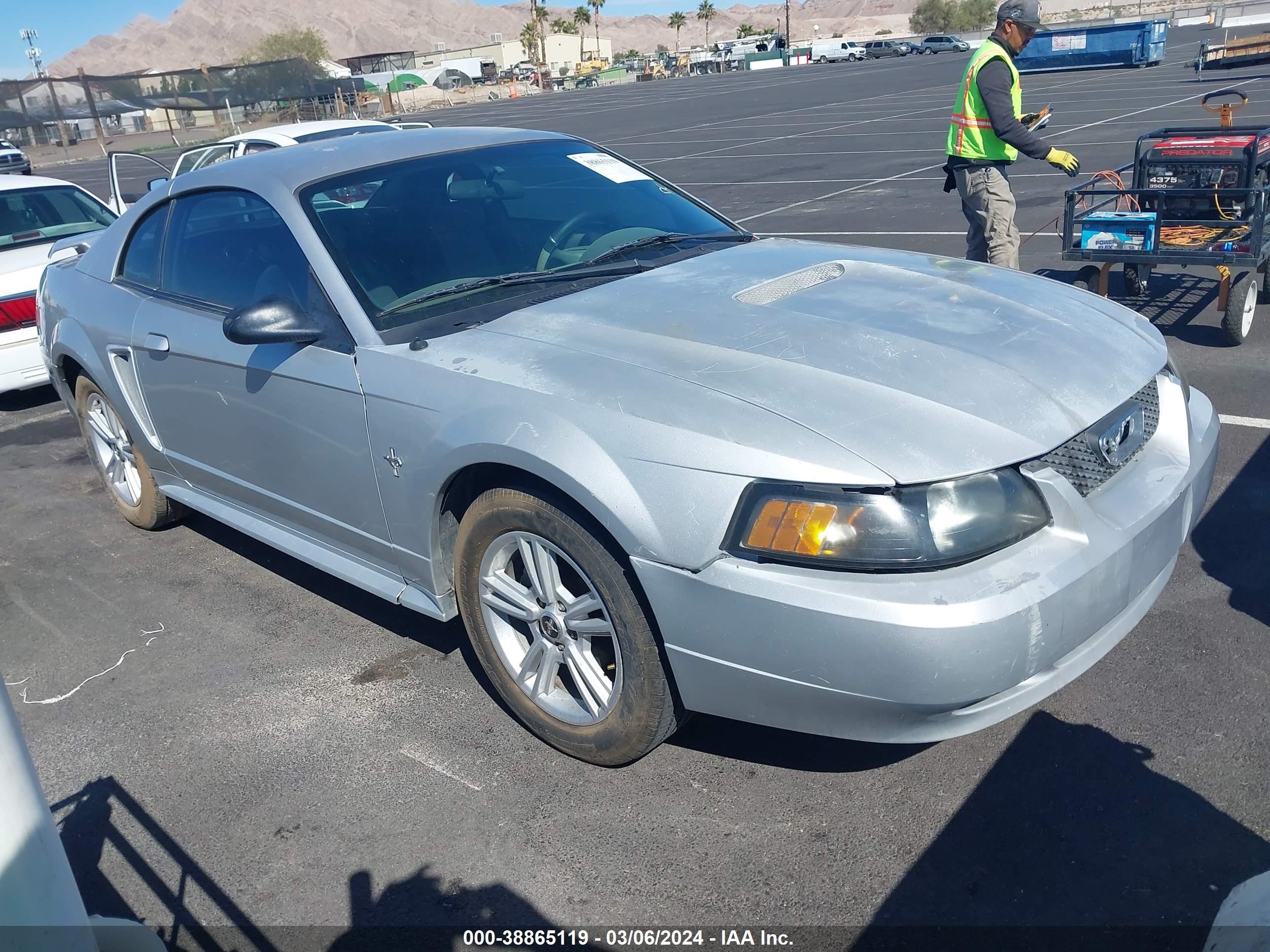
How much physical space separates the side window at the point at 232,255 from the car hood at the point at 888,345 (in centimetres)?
85

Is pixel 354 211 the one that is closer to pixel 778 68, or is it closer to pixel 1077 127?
pixel 1077 127

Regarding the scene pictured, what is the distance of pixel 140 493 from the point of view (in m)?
4.93

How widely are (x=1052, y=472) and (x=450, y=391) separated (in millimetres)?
1573

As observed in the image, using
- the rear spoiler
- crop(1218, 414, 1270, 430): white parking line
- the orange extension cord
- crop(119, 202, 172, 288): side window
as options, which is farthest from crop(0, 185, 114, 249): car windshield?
crop(1218, 414, 1270, 430): white parking line

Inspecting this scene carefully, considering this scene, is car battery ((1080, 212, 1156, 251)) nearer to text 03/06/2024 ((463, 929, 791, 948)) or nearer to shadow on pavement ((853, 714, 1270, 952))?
shadow on pavement ((853, 714, 1270, 952))

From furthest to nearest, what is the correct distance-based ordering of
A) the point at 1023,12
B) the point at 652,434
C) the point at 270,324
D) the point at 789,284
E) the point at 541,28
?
the point at 541,28 → the point at 1023,12 → the point at 789,284 → the point at 270,324 → the point at 652,434

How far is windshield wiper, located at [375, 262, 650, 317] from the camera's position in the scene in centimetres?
334

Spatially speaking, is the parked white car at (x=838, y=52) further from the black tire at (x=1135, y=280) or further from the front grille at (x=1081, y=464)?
the front grille at (x=1081, y=464)

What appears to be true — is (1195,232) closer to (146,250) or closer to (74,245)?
(146,250)

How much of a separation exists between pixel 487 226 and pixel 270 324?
2.83 ft

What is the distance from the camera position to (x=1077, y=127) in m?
19.0

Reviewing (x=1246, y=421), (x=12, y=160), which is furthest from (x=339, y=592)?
(x=12, y=160)

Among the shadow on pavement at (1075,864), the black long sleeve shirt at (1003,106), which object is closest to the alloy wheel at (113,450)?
the shadow on pavement at (1075,864)

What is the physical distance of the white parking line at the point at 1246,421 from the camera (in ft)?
16.3
